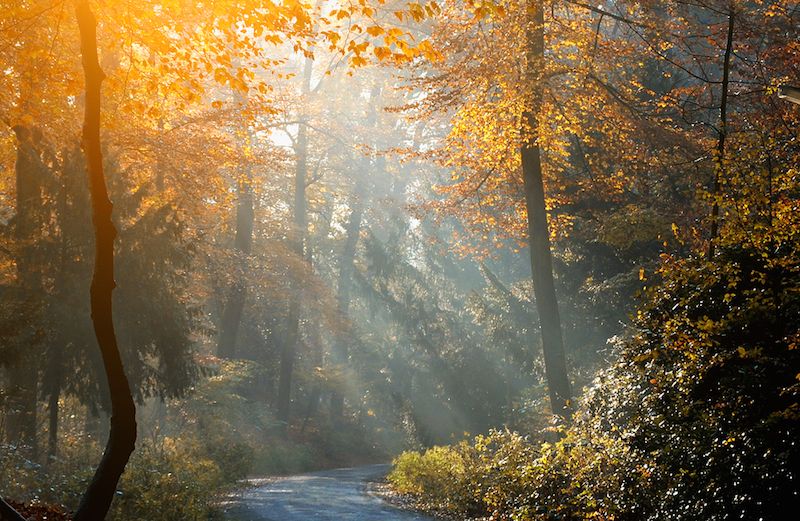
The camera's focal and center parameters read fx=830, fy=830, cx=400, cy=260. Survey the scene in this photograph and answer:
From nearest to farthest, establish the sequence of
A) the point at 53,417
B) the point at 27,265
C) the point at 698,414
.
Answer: the point at 698,414, the point at 27,265, the point at 53,417

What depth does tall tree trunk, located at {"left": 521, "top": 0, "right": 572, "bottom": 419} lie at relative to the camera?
15258mm

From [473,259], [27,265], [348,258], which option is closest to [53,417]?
[27,265]

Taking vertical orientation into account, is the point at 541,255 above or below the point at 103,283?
above

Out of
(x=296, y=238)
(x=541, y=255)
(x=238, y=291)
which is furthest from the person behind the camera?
(x=296, y=238)

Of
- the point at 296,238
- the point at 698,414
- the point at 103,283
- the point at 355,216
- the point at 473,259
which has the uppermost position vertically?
the point at 355,216

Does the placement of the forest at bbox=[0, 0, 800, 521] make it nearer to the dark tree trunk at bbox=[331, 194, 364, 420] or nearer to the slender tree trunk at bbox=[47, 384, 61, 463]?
the slender tree trunk at bbox=[47, 384, 61, 463]

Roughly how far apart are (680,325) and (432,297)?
2919 cm

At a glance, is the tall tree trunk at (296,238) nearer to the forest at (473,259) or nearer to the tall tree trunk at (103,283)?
the forest at (473,259)

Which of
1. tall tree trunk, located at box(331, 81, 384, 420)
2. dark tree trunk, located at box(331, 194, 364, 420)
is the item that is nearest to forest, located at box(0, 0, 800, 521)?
tall tree trunk, located at box(331, 81, 384, 420)

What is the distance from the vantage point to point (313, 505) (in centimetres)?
1471

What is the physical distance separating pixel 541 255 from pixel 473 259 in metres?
4.75

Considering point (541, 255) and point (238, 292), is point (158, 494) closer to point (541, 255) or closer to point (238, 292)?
point (541, 255)

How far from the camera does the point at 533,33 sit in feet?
49.9

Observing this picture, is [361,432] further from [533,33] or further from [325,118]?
[533,33]
